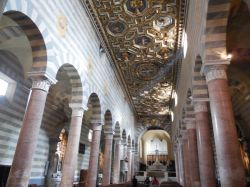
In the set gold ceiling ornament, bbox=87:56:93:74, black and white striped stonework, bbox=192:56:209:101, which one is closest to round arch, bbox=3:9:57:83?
gold ceiling ornament, bbox=87:56:93:74

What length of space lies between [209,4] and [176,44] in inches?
275

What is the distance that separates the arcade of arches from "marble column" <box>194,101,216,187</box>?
34 mm

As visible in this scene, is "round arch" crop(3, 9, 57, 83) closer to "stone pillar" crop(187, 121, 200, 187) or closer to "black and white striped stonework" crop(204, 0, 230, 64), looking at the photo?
"black and white striped stonework" crop(204, 0, 230, 64)

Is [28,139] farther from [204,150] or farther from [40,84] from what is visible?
[204,150]

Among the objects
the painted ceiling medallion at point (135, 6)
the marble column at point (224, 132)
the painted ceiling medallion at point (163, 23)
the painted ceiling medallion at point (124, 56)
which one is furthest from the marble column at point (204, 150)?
the painted ceiling medallion at point (124, 56)

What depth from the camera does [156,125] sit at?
29375mm

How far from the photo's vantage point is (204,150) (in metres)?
7.75

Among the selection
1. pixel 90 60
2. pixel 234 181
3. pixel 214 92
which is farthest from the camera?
pixel 90 60

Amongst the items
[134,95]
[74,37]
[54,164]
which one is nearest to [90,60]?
[74,37]

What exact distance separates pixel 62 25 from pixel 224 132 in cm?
622

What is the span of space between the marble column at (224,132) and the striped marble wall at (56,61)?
4836 millimetres

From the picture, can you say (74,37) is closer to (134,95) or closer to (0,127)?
(0,127)

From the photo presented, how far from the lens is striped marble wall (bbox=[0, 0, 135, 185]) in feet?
21.3

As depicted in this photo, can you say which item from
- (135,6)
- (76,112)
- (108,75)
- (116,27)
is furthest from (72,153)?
(135,6)
